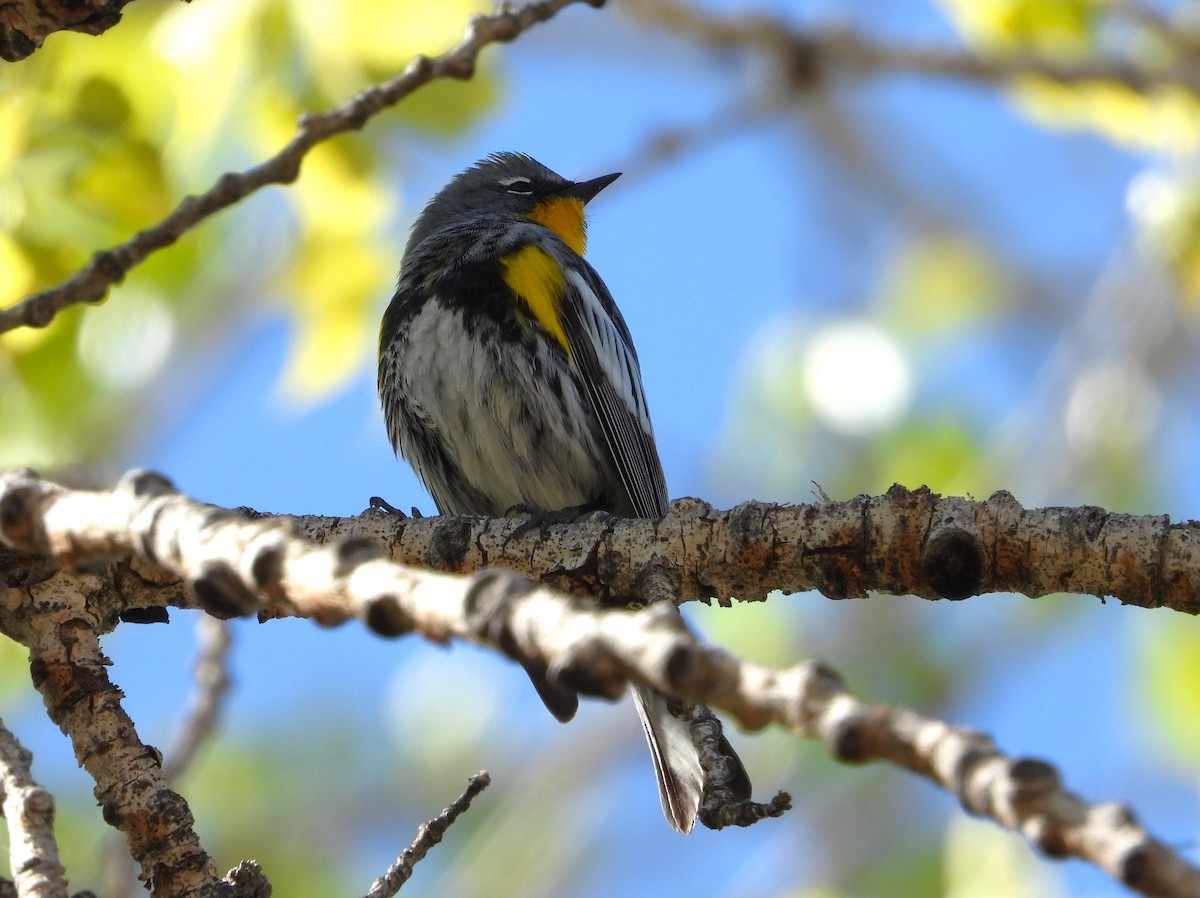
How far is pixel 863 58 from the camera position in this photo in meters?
6.02

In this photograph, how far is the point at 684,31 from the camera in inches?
239

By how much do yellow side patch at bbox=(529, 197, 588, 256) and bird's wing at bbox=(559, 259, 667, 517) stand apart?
3.27ft

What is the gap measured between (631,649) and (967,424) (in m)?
6.60

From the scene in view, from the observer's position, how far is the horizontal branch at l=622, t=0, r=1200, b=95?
179 inches

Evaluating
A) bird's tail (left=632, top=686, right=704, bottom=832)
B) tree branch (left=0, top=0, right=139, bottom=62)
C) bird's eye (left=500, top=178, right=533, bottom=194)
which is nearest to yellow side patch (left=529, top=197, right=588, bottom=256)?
bird's eye (left=500, top=178, right=533, bottom=194)

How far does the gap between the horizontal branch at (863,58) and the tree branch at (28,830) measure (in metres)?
3.87

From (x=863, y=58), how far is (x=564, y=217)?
1.53m

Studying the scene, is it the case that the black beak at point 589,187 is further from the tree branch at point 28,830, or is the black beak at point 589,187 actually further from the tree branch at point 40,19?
the tree branch at point 28,830

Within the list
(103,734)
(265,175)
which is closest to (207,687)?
(103,734)

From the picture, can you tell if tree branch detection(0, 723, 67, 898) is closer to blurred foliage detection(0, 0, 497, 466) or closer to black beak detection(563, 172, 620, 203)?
blurred foliage detection(0, 0, 497, 466)

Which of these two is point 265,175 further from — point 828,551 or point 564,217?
point 564,217

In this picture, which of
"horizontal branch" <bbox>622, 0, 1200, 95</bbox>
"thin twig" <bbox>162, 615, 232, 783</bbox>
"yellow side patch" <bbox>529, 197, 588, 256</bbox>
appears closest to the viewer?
"thin twig" <bbox>162, 615, 232, 783</bbox>

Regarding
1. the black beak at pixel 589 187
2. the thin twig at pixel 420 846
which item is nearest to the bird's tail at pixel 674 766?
the thin twig at pixel 420 846

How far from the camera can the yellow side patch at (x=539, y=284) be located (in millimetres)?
4789
